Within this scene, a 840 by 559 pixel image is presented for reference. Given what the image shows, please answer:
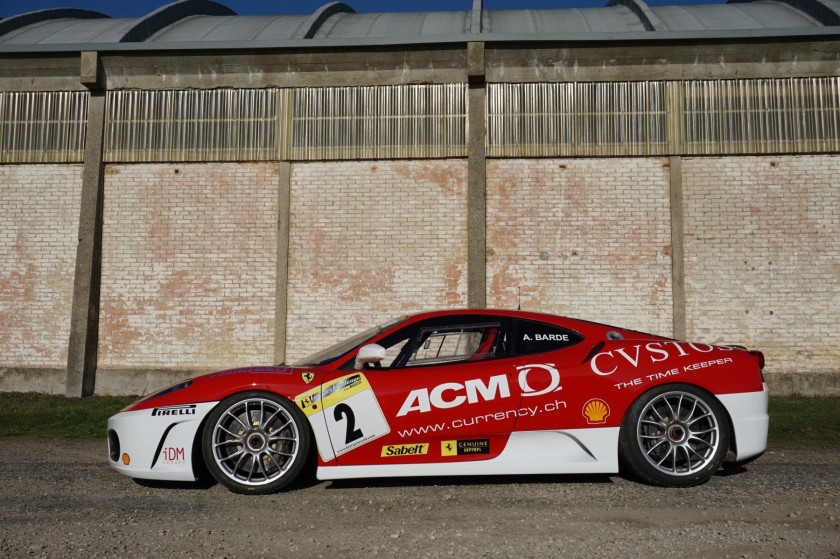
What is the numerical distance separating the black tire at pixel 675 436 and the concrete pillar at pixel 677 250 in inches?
265

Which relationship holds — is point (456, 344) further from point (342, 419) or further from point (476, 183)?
point (476, 183)

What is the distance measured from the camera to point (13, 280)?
11.7 m

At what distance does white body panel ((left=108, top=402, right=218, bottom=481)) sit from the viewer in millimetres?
4406

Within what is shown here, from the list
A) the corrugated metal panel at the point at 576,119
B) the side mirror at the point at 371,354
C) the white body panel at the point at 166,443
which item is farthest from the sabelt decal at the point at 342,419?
the corrugated metal panel at the point at 576,119

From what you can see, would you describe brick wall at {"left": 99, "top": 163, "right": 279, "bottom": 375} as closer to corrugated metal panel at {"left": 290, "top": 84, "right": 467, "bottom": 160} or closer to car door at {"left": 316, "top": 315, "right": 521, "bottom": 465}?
corrugated metal panel at {"left": 290, "top": 84, "right": 467, "bottom": 160}

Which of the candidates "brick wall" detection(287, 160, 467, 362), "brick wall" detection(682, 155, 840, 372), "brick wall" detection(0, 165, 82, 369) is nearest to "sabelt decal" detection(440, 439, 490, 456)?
"brick wall" detection(287, 160, 467, 362)

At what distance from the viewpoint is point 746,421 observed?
15.2 feet

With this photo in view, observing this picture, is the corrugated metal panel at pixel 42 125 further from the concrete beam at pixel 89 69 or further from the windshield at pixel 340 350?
the windshield at pixel 340 350

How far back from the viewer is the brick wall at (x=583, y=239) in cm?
1116

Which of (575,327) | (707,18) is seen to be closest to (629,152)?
(707,18)

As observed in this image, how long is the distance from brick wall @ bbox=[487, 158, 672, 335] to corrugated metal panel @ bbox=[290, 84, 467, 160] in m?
1.16

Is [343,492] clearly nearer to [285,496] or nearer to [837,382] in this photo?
[285,496]

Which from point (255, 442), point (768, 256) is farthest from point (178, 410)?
point (768, 256)

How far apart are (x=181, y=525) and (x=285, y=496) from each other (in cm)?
80
